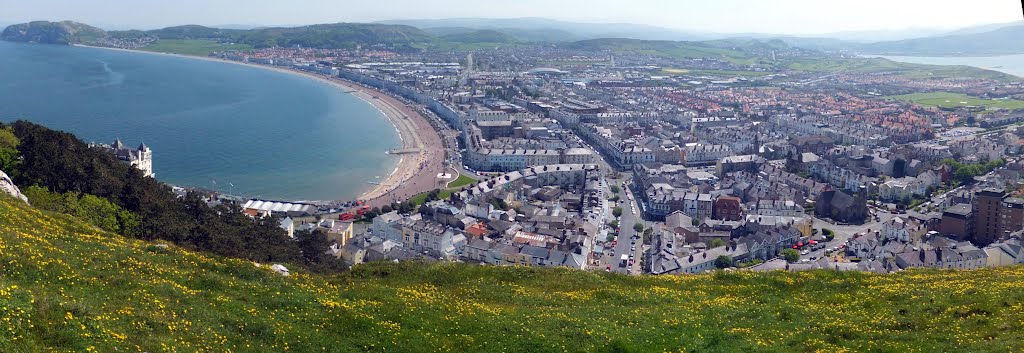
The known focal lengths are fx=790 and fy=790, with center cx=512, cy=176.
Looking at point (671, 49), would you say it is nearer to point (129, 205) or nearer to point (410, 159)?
point (410, 159)

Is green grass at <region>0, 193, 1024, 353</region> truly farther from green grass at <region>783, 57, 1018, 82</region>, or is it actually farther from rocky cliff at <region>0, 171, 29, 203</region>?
green grass at <region>783, 57, 1018, 82</region>

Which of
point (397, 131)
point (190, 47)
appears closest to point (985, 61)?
point (397, 131)

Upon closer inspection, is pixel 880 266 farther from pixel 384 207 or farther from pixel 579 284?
pixel 384 207

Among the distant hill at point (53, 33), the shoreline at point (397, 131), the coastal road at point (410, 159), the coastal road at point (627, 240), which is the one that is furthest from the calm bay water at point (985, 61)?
the distant hill at point (53, 33)

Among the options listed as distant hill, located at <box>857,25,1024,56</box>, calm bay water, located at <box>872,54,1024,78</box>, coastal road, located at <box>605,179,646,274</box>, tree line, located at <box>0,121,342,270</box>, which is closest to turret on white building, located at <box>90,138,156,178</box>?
tree line, located at <box>0,121,342,270</box>

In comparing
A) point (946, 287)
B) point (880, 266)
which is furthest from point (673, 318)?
point (880, 266)
